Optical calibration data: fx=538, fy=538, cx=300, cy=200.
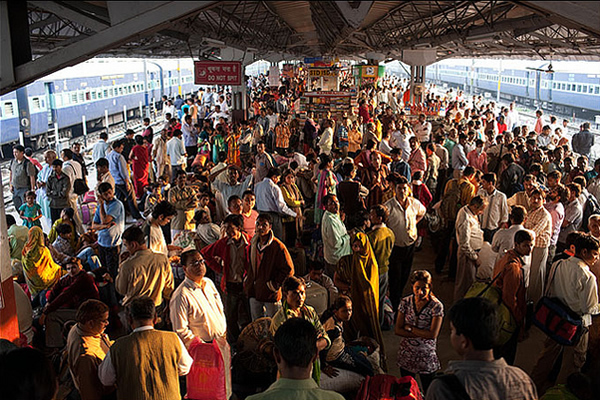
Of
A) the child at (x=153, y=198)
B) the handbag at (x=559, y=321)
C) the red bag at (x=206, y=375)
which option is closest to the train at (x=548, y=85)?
the child at (x=153, y=198)

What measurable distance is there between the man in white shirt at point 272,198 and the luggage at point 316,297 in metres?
1.81

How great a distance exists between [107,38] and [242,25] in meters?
9.37

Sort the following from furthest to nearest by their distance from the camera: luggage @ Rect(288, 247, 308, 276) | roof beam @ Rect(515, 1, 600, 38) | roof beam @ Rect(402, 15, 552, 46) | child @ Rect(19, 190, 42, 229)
A: roof beam @ Rect(402, 15, 552, 46) < child @ Rect(19, 190, 42, 229) < luggage @ Rect(288, 247, 308, 276) < roof beam @ Rect(515, 1, 600, 38)

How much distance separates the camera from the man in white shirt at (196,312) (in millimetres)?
3953

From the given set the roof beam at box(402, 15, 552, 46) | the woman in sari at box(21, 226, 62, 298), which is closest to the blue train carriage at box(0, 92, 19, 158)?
the woman in sari at box(21, 226, 62, 298)

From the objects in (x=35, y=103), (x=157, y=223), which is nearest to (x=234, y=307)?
(x=157, y=223)

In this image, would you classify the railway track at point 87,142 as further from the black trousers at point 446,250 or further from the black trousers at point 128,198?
the black trousers at point 446,250

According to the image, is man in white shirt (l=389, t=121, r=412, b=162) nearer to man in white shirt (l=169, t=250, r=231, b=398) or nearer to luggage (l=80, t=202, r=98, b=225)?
luggage (l=80, t=202, r=98, b=225)

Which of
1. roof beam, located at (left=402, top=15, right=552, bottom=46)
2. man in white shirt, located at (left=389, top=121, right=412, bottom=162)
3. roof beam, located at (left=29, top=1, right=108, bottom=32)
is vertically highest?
roof beam, located at (left=402, top=15, right=552, bottom=46)

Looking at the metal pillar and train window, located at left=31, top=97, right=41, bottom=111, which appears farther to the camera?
the metal pillar

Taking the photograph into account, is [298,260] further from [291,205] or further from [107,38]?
[107,38]

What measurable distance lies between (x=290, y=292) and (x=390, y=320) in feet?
8.43

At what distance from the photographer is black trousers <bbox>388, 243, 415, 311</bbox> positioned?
245 inches

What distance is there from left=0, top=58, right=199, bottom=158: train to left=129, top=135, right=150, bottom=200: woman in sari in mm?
6716
